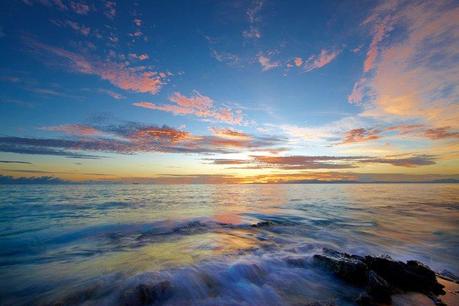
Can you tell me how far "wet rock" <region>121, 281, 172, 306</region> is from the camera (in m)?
6.55

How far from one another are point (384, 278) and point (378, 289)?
1246mm

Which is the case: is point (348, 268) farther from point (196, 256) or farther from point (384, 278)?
point (196, 256)

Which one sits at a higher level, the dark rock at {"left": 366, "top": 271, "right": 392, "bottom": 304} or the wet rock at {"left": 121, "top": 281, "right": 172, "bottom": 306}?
the dark rock at {"left": 366, "top": 271, "right": 392, "bottom": 304}

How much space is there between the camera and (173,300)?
668 cm

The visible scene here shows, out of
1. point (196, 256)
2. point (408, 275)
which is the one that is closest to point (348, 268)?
point (408, 275)

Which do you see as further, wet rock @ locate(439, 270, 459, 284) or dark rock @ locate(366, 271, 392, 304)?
wet rock @ locate(439, 270, 459, 284)

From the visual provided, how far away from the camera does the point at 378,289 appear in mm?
6750

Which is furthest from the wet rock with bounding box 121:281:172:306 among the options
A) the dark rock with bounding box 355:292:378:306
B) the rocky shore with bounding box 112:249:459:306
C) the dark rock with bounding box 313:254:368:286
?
the dark rock with bounding box 313:254:368:286

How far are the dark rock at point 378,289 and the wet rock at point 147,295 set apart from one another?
562 cm

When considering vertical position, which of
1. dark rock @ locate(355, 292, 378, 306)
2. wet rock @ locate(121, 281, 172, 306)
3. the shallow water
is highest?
dark rock @ locate(355, 292, 378, 306)

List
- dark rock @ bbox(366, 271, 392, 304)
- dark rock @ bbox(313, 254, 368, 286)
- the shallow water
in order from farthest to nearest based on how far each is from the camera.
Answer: dark rock @ bbox(313, 254, 368, 286) < the shallow water < dark rock @ bbox(366, 271, 392, 304)

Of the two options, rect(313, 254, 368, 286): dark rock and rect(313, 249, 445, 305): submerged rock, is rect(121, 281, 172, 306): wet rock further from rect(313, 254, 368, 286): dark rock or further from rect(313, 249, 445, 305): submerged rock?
rect(313, 254, 368, 286): dark rock

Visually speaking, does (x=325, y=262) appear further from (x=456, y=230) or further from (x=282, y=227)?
(x=456, y=230)

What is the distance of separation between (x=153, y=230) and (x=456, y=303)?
1519 cm
